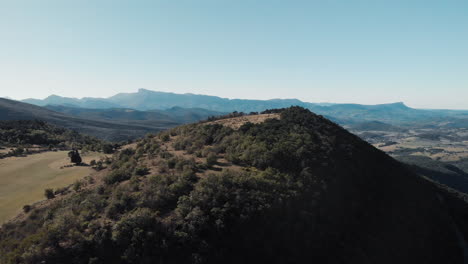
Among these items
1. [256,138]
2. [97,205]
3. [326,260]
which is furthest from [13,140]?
[326,260]

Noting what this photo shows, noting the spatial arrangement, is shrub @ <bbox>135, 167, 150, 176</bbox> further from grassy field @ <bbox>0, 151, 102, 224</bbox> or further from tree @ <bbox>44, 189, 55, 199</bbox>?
grassy field @ <bbox>0, 151, 102, 224</bbox>

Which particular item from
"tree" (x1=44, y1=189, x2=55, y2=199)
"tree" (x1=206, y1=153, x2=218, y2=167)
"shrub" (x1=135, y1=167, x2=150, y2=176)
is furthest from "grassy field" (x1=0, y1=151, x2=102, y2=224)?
"tree" (x1=206, y1=153, x2=218, y2=167)

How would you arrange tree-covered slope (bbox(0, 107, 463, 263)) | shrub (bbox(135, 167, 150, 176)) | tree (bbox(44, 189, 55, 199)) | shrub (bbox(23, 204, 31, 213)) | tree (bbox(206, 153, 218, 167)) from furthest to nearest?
tree (bbox(206, 153, 218, 167)) → shrub (bbox(135, 167, 150, 176)) → tree (bbox(44, 189, 55, 199)) → shrub (bbox(23, 204, 31, 213)) → tree-covered slope (bbox(0, 107, 463, 263))

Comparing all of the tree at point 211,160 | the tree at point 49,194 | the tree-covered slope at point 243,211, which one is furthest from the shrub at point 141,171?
the tree at point 49,194

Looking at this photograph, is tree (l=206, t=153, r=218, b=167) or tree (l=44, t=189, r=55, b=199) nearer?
tree (l=44, t=189, r=55, b=199)

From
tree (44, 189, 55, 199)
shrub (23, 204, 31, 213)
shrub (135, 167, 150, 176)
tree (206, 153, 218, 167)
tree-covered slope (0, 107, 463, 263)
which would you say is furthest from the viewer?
tree (206, 153, 218, 167)

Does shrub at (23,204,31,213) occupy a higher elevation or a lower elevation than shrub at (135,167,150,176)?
lower

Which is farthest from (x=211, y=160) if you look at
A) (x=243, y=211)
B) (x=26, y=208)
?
(x=26, y=208)
